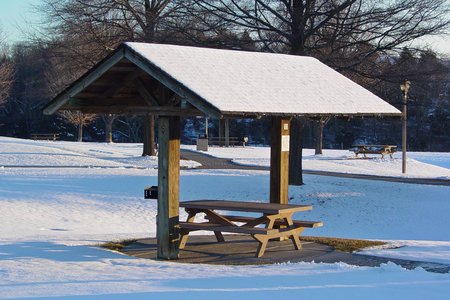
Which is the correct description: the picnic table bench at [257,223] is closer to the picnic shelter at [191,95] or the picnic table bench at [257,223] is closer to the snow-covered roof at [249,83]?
the picnic shelter at [191,95]

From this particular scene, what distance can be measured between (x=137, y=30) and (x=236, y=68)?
72.0 feet

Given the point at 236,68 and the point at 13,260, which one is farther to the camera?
the point at 236,68

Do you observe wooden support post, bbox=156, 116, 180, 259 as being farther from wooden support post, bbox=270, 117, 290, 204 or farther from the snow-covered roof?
wooden support post, bbox=270, 117, 290, 204

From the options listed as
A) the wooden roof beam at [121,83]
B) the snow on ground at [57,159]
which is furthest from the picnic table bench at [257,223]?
the snow on ground at [57,159]

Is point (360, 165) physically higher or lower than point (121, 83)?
lower

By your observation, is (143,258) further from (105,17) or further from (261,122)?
(261,122)

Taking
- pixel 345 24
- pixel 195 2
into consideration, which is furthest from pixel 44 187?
pixel 345 24

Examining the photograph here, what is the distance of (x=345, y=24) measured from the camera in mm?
24219

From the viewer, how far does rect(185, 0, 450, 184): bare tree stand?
24.0 metres

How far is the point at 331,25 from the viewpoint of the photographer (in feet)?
79.6

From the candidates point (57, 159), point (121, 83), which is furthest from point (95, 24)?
point (121, 83)

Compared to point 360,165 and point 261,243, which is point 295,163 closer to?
point 261,243

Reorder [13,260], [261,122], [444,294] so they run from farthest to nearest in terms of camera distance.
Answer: [261,122], [13,260], [444,294]

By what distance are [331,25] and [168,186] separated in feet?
45.0
